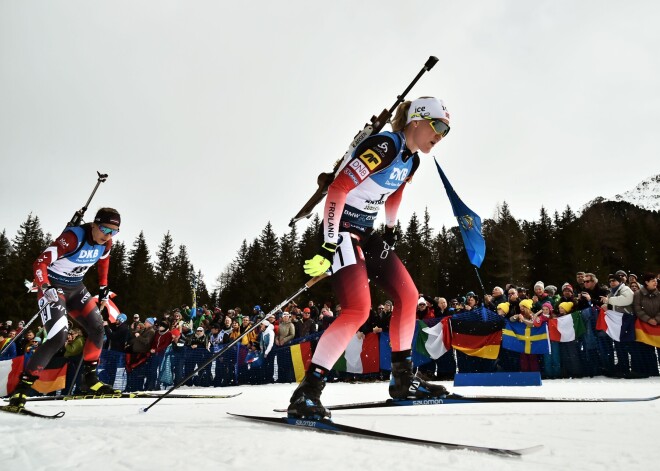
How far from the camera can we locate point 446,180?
4898 mm

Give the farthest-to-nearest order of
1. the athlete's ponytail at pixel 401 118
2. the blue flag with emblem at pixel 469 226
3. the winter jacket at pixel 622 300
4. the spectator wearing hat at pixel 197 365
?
1. the spectator wearing hat at pixel 197 365
2. the winter jacket at pixel 622 300
3. the blue flag with emblem at pixel 469 226
4. the athlete's ponytail at pixel 401 118

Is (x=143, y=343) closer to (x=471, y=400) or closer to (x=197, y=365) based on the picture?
(x=197, y=365)

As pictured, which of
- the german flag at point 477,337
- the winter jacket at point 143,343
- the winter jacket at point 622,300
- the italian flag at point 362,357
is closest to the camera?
the winter jacket at point 622,300

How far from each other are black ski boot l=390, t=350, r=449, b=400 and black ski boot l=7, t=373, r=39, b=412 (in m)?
3.50

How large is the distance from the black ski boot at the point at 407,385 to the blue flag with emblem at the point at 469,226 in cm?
143

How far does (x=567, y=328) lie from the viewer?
8789 mm

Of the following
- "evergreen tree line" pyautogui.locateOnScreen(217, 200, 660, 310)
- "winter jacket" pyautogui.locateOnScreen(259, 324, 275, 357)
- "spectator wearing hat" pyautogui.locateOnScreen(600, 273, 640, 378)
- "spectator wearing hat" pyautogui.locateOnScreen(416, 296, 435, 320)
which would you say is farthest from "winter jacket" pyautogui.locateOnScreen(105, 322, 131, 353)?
"evergreen tree line" pyautogui.locateOnScreen(217, 200, 660, 310)

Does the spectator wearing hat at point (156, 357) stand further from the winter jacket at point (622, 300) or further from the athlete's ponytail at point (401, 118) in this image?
the winter jacket at point (622, 300)

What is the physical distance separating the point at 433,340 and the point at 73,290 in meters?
7.00

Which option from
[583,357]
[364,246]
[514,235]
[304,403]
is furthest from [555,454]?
[514,235]

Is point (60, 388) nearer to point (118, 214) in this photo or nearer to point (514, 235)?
point (118, 214)

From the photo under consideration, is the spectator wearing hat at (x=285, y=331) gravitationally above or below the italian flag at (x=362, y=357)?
above

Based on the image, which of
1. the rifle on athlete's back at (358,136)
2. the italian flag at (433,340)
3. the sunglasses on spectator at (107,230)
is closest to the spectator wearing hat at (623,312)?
the italian flag at (433,340)

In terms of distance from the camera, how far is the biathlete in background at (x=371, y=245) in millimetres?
3408
